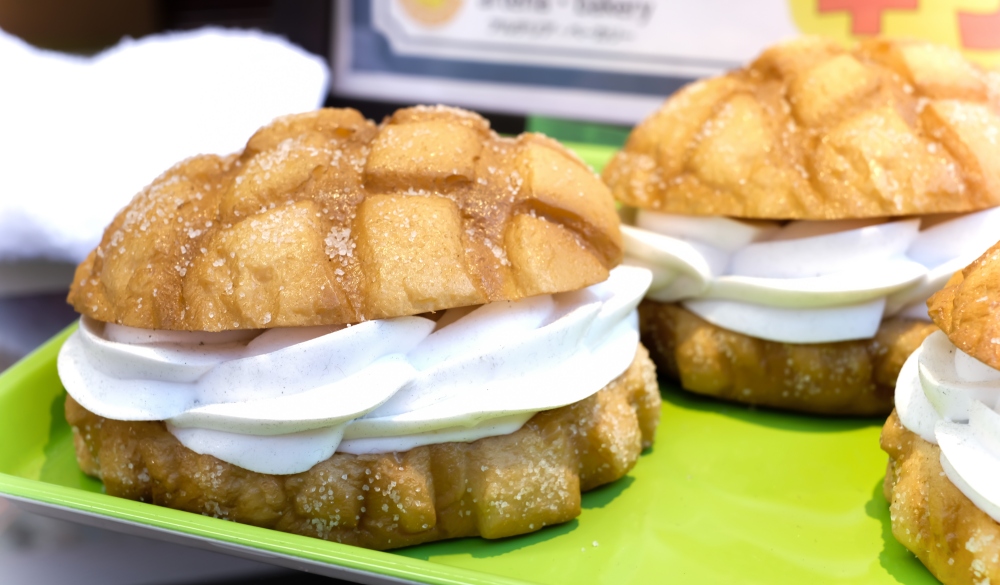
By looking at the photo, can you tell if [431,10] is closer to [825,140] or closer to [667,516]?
[825,140]

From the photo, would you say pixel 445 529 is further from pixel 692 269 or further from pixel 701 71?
pixel 701 71

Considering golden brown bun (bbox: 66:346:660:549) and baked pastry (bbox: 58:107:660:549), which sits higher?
baked pastry (bbox: 58:107:660:549)

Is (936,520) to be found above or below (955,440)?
below

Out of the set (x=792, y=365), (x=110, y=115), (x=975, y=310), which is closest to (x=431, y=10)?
(x=110, y=115)

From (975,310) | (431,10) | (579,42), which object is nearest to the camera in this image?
(975,310)

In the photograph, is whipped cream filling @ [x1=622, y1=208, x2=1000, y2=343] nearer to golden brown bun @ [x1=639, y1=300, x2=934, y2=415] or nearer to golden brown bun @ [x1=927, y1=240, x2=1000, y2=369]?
golden brown bun @ [x1=639, y1=300, x2=934, y2=415]

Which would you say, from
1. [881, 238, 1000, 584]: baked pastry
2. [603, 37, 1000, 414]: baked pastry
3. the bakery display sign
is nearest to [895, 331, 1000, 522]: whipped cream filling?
[881, 238, 1000, 584]: baked pastry

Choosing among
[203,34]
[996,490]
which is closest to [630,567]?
[996,490]
